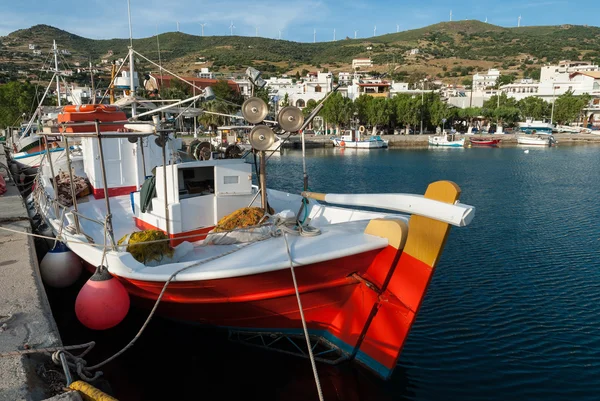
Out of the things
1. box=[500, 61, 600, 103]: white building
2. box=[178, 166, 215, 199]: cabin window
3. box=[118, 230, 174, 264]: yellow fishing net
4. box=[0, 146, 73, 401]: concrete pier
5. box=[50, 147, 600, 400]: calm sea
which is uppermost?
box=[500, 61, 600, 103]: white building

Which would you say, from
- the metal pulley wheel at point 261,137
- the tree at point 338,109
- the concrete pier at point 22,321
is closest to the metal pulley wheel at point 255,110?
the metal pulley wheel at point 261,137

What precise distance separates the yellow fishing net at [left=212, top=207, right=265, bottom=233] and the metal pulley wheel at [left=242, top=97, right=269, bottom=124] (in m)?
1.59

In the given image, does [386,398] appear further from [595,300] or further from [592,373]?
[595,300]

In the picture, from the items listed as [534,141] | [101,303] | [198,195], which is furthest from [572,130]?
[101,303]

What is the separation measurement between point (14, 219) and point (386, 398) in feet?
30.7

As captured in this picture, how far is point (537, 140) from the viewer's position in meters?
58.6

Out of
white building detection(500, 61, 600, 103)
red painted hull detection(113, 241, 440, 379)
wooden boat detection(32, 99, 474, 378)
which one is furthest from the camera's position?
white building detection(500, 61, 600, 103)

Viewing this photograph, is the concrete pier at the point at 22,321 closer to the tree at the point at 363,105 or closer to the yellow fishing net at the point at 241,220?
the yellow fishing net at the point at 241,220

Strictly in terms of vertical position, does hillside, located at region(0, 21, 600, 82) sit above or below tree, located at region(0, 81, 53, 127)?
above

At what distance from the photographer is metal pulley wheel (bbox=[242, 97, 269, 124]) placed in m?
7.54

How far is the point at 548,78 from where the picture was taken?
100312mm

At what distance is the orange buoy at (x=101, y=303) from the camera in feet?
21.0

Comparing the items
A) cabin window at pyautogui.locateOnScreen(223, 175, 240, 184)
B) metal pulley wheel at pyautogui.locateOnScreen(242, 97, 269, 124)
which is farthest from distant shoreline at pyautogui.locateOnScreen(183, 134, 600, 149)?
metal pulley wheel at pyautogui.locateOnScreen(242, 97, 269, 124)

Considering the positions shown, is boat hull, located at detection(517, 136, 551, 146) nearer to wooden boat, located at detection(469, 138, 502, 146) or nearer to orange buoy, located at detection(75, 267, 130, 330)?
wooden boat, located at detection(469, 138, 502, 146)
